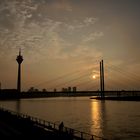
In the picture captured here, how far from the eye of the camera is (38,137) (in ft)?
69.0

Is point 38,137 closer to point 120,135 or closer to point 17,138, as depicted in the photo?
point 17,138

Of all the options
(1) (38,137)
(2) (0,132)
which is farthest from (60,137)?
(2) (0,132)

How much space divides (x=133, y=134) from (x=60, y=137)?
2042 centimetres

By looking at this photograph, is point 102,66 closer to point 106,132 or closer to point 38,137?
point 106,132

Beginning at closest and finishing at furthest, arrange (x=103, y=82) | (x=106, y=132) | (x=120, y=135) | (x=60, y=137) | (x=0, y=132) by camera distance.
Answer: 1. (x=60, y=137)
2. (x=0, y=132)
3. (x=120, y=135)
4. (x=106, y=132)
5. (x=103, y=82)

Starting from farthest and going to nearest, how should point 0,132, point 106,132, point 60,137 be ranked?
point 106,132 → point 0,132 → point 60,137

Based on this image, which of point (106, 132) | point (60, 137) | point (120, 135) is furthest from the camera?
point (106, 132)

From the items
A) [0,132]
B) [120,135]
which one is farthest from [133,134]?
[0,132]

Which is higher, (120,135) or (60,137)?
(60,137)

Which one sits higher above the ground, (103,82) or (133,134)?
(103,82)

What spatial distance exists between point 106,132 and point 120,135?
142 inches

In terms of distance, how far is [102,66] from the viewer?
523ft

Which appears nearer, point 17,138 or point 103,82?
point 17,138

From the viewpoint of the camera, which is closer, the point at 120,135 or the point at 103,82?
the point at 120,135
